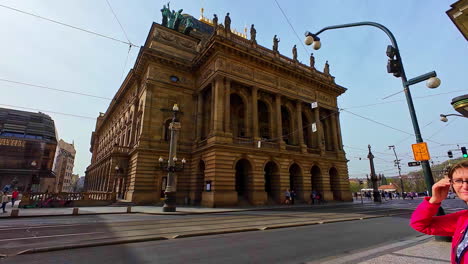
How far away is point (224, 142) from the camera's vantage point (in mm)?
23391

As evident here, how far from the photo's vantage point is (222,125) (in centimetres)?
2459

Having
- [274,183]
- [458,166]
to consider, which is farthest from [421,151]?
[274,183]

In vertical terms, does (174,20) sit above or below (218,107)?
above

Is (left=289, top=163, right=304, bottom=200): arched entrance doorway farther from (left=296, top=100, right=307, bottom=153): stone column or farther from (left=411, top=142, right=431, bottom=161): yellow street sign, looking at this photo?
(left=411, top=142, right=431, bottom=161): yellow street sign

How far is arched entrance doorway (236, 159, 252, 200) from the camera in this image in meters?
24.7

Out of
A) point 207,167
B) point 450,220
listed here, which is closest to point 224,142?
point 207,167

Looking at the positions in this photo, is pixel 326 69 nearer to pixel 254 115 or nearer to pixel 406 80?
pixel 254 115

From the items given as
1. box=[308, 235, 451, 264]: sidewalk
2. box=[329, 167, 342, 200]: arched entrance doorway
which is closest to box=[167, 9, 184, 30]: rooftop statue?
box=[329, 167, 342, 200]: arched entrance doorway

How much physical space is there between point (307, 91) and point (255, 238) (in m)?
29.3

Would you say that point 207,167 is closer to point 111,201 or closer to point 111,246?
point 111,201

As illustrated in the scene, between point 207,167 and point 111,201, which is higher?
point 207,167

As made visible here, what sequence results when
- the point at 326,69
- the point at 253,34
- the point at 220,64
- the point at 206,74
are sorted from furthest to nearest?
the point at 326,69, the point at 253,34, the point at 206,74, the point at 220,64

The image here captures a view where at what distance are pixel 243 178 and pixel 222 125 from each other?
26.0 ft

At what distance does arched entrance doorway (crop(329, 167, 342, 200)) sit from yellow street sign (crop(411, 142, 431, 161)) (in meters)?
27.0
